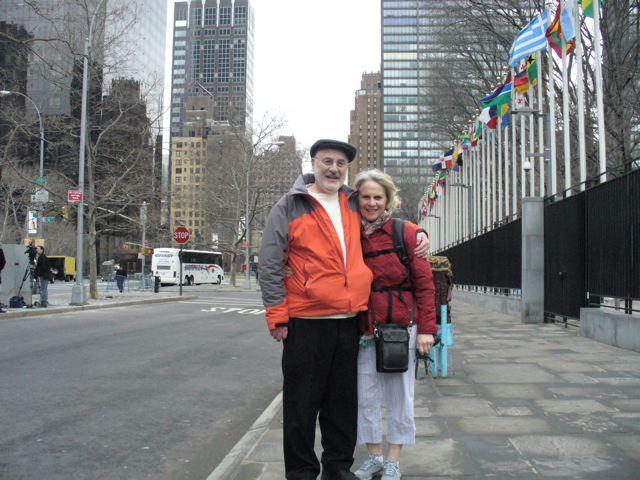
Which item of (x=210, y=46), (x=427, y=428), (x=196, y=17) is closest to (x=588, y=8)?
(x=427, y=428)

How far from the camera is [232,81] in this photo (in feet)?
558

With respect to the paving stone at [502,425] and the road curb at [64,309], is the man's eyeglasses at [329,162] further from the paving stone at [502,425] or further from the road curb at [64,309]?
the road curb at [64,309]

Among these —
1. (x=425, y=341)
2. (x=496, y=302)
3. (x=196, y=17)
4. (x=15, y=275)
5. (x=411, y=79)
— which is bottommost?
(x=496, y=302)

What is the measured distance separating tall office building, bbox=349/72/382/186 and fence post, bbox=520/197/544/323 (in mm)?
107192

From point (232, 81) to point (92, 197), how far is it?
154 metres

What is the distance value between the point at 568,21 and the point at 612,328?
7219 millimetres

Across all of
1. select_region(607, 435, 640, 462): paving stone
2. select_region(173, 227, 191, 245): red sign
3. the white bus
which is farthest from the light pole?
the white bus

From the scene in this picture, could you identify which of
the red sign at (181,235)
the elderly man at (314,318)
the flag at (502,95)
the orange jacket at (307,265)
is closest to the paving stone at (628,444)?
the elderly man at (314,318)

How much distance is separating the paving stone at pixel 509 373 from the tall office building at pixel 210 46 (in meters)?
159

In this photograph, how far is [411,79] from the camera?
74.0m

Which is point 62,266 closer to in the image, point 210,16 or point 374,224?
point 374,224

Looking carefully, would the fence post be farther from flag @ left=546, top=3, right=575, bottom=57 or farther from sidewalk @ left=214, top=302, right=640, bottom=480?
sidewalk @ left=214, top=302, right=640, bottom=480

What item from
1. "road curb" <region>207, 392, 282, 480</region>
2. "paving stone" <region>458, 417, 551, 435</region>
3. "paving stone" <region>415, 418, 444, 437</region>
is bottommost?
"road curb" <region>207, 392, 282, 480</region>

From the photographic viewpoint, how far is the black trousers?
3.31 m
